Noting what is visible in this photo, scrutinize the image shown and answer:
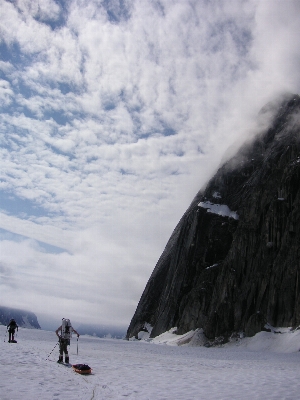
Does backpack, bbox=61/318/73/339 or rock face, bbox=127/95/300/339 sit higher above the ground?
rock face, bbox=127/95/300/339

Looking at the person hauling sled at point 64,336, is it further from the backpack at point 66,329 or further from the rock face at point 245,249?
the rock face at point 245,249

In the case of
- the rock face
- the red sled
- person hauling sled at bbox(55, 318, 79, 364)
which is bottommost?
the red sled

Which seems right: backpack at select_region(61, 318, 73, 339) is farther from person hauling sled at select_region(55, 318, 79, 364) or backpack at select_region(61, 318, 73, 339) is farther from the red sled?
the red sled

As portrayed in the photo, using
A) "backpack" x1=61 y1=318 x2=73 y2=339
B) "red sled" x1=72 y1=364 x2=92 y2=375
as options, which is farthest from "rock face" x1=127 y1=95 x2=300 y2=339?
"red sled" x1=72 y1=364 x2=92 y2=375

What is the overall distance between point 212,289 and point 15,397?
194 feet

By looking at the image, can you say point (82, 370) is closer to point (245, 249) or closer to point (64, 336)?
point (64, 336)

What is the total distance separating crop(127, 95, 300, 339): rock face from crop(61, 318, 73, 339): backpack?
3505 centimetres

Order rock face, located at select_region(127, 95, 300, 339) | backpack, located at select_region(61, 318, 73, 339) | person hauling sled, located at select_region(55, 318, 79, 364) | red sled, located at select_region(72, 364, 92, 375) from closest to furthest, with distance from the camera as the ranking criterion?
red sled, located at select_region(72, 364, 92, 375), person hauling sled, located at select_region(55, 318, 79, 364), backpack, located at select_region(61, 318, 73, 339), rock face, located at select_region(127, 95, 300, 339)

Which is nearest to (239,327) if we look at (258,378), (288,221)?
(288,221)

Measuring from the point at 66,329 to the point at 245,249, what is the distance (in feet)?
154

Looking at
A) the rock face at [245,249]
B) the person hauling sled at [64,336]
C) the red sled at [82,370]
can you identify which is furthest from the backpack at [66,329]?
the rock face at [245,249]

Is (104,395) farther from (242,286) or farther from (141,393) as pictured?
(242,286)

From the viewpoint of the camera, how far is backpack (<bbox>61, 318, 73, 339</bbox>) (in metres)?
17.2

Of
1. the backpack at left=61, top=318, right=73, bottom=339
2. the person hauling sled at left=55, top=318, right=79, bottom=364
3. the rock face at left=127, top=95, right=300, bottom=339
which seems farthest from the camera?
the rock face at left=127, top=95, right=300, bottom=339
